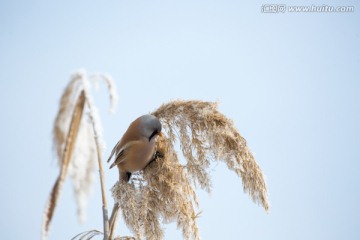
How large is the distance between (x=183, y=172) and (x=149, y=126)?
306 millimetres

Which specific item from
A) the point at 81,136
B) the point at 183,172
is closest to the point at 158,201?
the point at 183,172

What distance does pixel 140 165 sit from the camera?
246 cm

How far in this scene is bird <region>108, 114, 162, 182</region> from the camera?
2445 mm

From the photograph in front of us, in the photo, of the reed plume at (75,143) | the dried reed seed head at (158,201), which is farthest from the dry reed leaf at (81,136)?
the dried reed seed head at (158,201)

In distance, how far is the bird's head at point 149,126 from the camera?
2.44 metres

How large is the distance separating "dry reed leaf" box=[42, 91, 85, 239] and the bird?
49.1 inches

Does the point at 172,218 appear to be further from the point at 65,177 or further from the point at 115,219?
the point at 65,177

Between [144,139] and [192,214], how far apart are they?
0.48 metres

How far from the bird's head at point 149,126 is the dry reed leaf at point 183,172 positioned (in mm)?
117

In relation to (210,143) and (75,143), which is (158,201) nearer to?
(210,143)

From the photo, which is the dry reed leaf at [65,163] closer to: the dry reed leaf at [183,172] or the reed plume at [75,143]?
the reed plume at [75,143]

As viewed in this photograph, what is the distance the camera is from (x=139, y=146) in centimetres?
247

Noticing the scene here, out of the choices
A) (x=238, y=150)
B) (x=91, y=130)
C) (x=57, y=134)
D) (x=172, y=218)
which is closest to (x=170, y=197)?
(x=172, y=218)

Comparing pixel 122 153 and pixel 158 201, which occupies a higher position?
pixel 122 153
